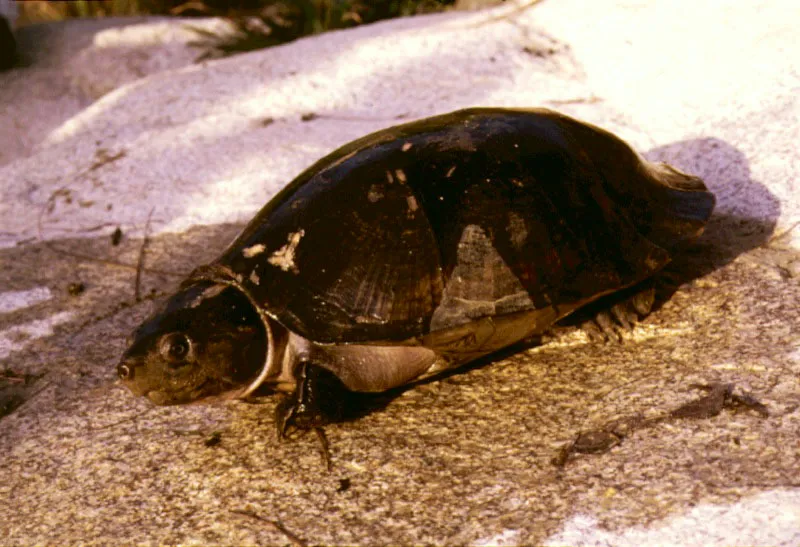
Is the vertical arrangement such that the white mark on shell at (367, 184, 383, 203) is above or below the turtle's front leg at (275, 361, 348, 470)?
above

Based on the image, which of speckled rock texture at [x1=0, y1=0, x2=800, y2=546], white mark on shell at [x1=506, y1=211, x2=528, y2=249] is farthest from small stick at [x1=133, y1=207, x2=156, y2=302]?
white mark on shell at [x1=506, y1=211, x2=528, y2=249]

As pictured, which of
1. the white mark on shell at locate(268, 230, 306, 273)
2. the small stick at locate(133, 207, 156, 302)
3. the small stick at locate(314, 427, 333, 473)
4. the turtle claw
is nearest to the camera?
the small stick at locate(314, 427, 333, 473)

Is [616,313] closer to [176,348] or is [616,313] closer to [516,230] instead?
[516,230]

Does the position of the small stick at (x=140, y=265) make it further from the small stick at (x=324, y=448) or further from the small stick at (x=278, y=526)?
the small stick at (x=278, y=526)

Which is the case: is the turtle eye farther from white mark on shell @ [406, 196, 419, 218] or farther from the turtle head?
white mark on shell @ [406, 196, 419, 218]

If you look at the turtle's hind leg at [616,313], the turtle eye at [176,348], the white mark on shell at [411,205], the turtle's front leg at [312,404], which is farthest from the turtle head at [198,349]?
the turtle's hind leg at [616,313]
